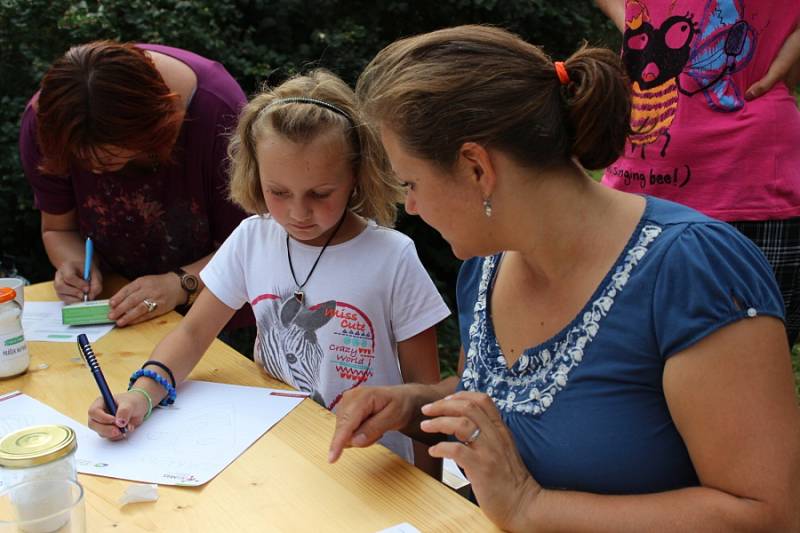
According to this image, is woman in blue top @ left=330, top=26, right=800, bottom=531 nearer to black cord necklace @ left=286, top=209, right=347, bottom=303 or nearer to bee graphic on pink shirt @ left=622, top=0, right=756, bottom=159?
black cord necklace @ left=286, top=209, right=347, bottom=303

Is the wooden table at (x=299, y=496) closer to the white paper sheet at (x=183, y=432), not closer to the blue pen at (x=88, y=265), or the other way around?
Result: the white paper sheet at (x=183, y=432)

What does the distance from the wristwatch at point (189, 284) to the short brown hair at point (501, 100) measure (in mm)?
1213

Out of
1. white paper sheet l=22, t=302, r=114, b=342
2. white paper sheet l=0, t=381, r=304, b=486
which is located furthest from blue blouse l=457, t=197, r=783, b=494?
white paper sheet l=22, t=302, r=114, b=342

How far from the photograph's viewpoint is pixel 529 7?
371 centimetres

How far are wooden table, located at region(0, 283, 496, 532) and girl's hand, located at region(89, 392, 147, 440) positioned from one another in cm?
10

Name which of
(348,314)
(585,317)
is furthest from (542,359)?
(348,314)

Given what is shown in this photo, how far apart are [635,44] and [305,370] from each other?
1189 millimetres

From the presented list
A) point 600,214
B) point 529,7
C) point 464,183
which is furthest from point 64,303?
point 529,7

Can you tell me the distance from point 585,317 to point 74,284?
1.68m

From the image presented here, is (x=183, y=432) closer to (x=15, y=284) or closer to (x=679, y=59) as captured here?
(x=15, y=284)

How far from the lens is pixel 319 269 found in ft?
6.07

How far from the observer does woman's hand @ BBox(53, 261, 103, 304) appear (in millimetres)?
2307

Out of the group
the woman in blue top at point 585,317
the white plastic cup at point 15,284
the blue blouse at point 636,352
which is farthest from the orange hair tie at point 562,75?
the white plastic cup at point 15,284

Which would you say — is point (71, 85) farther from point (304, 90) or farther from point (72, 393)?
point (72, 393)
